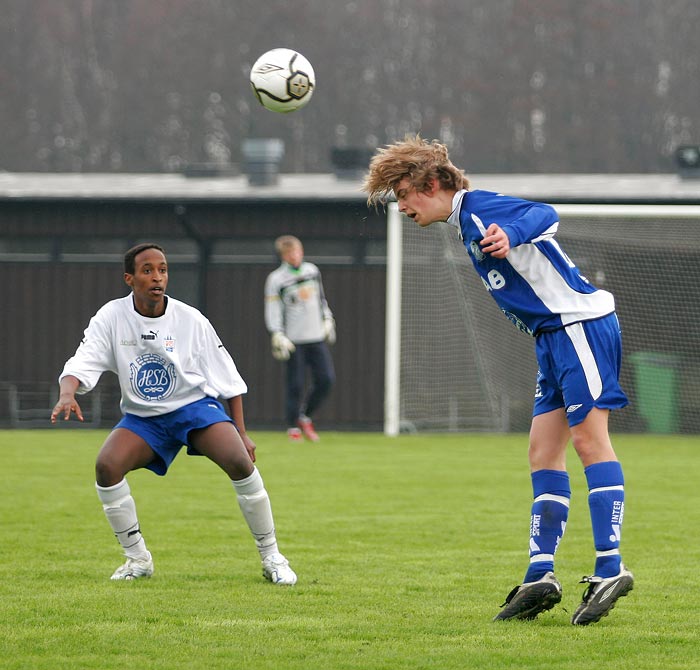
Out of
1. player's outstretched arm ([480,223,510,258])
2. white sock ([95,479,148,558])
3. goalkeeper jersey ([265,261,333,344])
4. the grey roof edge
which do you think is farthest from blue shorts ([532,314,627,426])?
the grey roof edge

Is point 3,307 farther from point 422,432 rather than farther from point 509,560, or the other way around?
point 509,560

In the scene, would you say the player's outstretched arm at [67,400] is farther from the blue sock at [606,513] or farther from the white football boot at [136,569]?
the blue sock at [606,513]

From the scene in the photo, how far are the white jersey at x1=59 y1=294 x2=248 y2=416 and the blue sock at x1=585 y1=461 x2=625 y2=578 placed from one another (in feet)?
6.39

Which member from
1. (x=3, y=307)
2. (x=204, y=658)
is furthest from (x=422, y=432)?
(x=204, y=658)

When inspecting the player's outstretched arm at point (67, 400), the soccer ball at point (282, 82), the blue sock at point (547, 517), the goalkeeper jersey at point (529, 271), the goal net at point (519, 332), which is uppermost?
the soccer ball at point (282, 82)

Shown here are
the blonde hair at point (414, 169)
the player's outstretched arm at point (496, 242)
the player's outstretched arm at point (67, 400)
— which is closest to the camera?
the player's outstretched arm at point (496, 242)

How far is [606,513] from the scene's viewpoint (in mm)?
5199

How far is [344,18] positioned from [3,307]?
95.0 ft

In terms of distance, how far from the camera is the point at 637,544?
7.62 metres

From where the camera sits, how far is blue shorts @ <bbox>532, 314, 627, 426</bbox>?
5.19 metres

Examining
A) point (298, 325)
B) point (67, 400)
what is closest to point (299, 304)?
point (298, 325)

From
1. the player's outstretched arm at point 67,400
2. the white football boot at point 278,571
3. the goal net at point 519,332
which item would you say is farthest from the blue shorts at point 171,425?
the goal net at point 519,332

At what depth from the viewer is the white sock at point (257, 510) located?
6.38 metres

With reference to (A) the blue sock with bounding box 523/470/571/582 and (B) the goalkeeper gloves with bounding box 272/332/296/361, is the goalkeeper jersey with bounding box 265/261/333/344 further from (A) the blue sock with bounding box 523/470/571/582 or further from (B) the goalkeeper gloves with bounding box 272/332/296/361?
(A) the blue sock with bounding box 523/470/571/582
